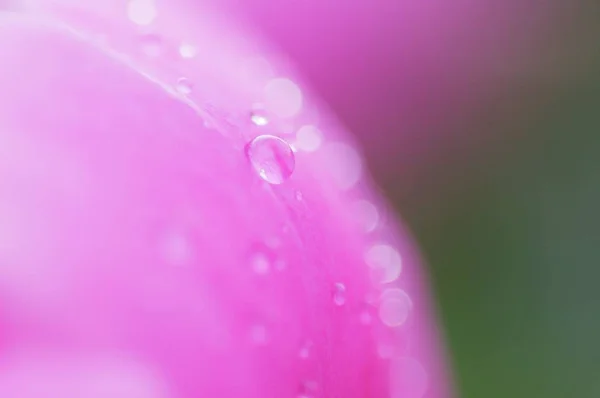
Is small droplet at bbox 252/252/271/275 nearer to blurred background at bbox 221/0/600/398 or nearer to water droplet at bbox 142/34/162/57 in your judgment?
water droplet at bbox 142/34/162/57

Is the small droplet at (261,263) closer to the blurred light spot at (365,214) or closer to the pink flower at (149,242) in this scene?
the pink flower at (149,242)

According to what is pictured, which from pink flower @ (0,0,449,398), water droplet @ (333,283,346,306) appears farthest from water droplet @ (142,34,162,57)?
water droplet @ (333,283,346,306)

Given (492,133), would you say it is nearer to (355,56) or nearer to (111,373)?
(355,56)

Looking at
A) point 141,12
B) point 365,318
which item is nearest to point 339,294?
point 365,318

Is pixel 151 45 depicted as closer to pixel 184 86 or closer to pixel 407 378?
pixel 184 86

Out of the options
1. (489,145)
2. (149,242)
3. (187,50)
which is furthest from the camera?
(489,145)

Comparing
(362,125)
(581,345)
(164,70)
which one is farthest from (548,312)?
(164,70)

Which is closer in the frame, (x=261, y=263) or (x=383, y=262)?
(x=261, y=263)
